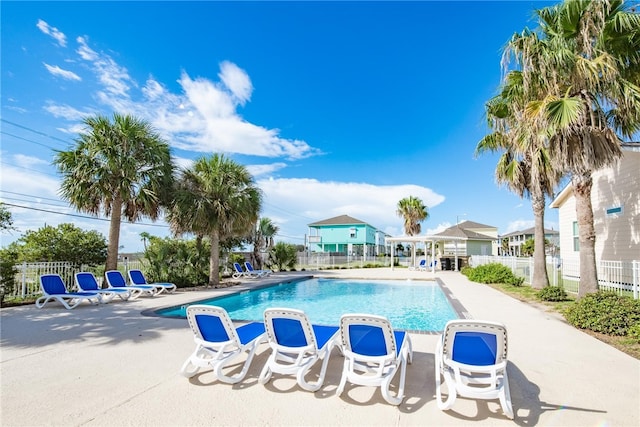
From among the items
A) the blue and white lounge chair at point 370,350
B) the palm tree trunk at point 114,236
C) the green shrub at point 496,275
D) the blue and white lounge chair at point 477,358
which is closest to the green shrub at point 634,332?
the blue and white lounge chair at point 477,358

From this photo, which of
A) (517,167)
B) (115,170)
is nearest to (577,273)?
(517,167)

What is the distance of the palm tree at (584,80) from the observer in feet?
25.4

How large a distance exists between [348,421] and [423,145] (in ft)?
69.7

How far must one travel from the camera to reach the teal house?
42.1 metres

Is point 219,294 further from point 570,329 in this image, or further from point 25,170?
point 25,170

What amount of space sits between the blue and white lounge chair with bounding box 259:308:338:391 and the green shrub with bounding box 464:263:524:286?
44.0 feet

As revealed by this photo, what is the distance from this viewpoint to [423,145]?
73.2 ft

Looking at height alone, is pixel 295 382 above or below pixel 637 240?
below

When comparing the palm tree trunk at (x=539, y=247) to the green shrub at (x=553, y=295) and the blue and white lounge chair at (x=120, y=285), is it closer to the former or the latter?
the green shrub at (x=553, y=295)

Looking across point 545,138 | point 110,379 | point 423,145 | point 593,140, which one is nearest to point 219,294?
point 110,379

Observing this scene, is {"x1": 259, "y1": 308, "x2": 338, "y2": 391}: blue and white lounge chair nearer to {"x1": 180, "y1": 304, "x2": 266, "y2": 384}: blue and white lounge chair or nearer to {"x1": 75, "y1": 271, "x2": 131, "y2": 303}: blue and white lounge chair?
{"x1": 180, "y1": 304, "x2": 266, "y2": 384}: blue and white lounge chair

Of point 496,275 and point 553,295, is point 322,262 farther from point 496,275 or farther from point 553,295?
point 553,295

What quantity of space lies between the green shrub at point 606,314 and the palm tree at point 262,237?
1929cm

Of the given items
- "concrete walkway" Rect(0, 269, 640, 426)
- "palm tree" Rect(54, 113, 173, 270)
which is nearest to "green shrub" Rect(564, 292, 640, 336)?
"concrete walkway" Rect(0, 269, 640, 426)
